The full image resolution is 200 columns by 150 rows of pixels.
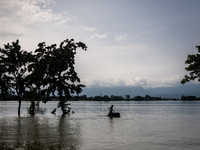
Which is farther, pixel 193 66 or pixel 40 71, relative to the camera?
pixel 40 71

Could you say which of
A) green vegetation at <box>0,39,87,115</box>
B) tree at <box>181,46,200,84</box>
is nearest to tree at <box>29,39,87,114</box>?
green vegetation at <box>0,39,87,115</box>

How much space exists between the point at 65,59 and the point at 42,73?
557 cm

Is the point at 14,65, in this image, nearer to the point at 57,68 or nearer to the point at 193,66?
the point at 57,68

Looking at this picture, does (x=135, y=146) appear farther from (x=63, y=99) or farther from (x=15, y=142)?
(x=63, y=99)

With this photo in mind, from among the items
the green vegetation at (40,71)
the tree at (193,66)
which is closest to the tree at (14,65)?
the green vegetation at (40,71)

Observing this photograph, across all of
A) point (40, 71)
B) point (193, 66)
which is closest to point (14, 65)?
point (40, 71)

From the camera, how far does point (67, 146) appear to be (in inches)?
587

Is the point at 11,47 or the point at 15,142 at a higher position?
the point at 11,47

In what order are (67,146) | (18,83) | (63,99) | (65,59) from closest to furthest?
(67,146)
(18,83)
(65,59)
(63,99)

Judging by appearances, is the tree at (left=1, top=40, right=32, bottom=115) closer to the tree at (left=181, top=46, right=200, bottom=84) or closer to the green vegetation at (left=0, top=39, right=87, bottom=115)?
the green vegetation at (left=0, top=39, right=87, bottom=115)

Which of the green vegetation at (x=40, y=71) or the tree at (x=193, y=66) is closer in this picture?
the tree at (x=193, y=66)

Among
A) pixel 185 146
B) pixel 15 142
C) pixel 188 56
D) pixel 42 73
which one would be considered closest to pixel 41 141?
pixel 15 142

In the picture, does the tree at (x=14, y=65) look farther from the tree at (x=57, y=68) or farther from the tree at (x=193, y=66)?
the tree at (x=193, y=66)

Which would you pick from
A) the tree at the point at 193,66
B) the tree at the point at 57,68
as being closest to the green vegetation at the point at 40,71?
the tree at the point at 57,68
